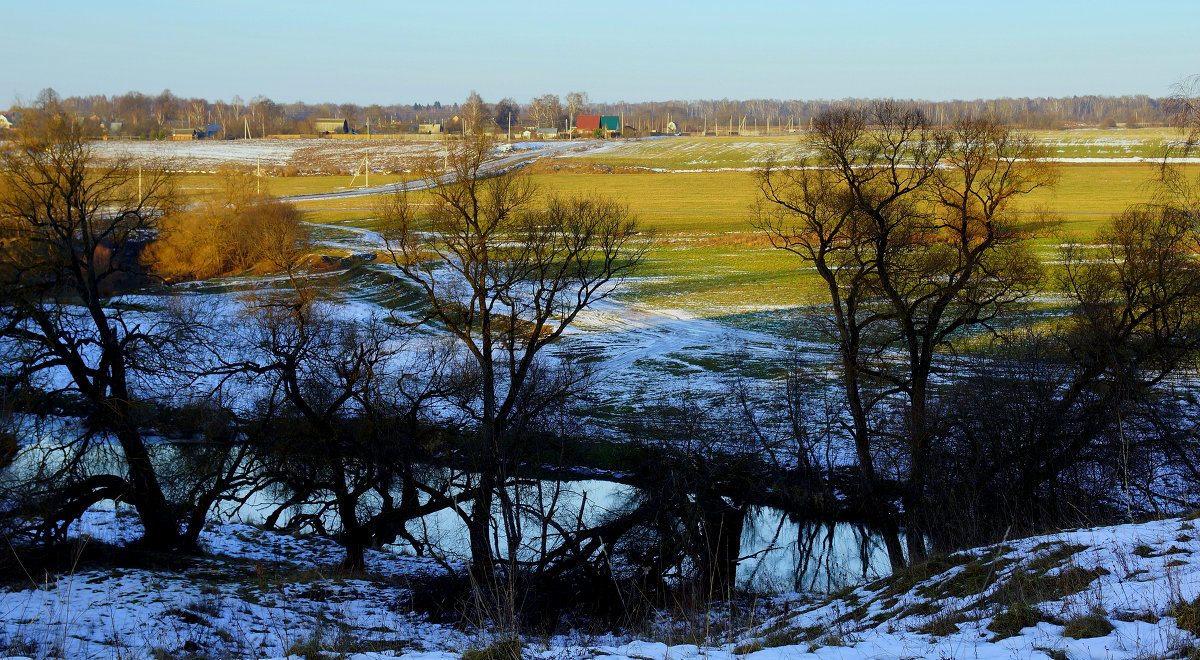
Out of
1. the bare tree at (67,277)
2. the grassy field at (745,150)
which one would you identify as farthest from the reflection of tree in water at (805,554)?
the grassy field at (745,150)

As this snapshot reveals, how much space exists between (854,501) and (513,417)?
8878 mm

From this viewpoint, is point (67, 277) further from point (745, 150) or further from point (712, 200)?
point (745, 150)

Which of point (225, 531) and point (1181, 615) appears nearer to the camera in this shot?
point (1181, 615)

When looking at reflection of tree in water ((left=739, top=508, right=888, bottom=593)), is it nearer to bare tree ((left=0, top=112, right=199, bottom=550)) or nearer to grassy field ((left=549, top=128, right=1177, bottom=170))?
bare tree ((left=0, top=112, right=199, bottom=550))

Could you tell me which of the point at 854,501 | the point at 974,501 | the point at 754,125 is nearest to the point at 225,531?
the point at 854,501

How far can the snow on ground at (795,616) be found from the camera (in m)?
6.26

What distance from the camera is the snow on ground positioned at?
6.26m

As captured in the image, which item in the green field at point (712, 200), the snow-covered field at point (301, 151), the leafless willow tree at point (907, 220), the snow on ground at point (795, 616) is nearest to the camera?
the snow on ground at point (795, 616)

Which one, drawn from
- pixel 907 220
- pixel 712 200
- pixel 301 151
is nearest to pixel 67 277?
pixel 907 220

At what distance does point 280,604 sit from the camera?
1362 cm

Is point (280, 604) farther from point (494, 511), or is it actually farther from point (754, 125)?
point (754, 125)

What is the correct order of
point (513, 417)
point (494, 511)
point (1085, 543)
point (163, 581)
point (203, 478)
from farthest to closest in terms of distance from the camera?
point (494, 511) → point (513, 417) → point (203, 478) → point (163, 581) → point (1085, 543)

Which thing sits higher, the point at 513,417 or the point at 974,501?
the point at 513,417

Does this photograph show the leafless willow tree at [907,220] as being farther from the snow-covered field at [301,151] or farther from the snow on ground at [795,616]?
the snow-covered field at [301,151]
